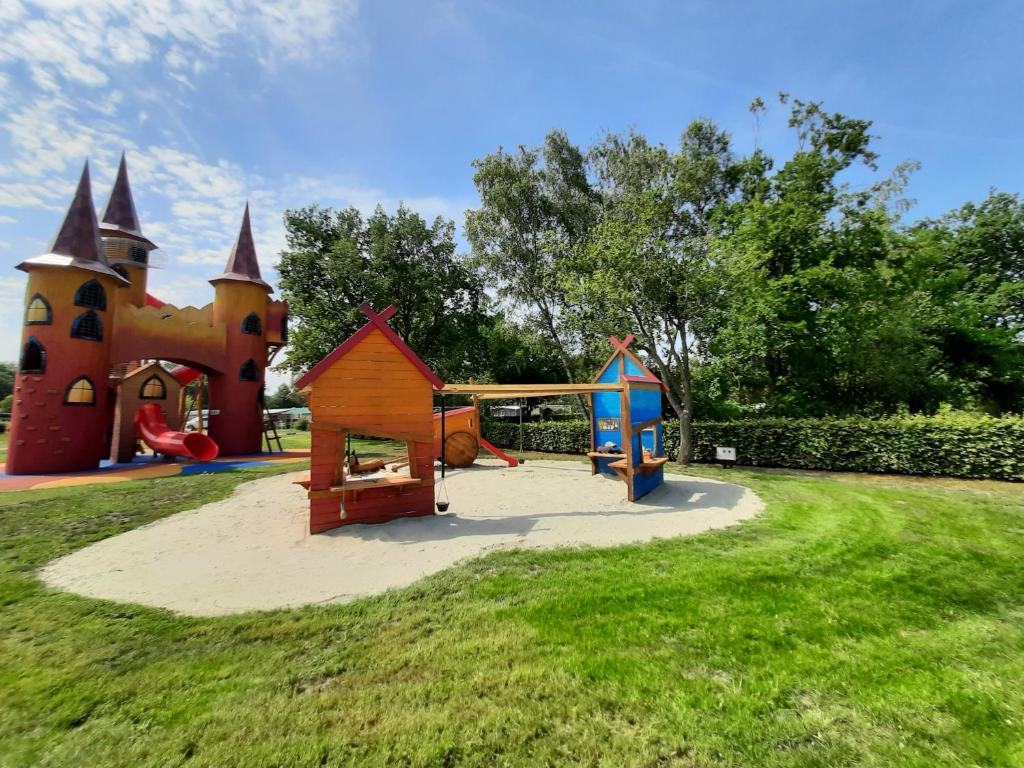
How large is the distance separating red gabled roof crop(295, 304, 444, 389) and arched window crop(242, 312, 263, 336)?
606 inches

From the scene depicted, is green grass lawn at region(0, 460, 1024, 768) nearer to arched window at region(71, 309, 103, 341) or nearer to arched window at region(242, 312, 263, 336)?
arched window at region(71, 309, 103, 341)

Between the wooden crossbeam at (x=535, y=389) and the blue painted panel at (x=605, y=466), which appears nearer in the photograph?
the wooden crossbeam at (x=535, y=389)

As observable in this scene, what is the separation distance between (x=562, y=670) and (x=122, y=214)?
26.3 metres

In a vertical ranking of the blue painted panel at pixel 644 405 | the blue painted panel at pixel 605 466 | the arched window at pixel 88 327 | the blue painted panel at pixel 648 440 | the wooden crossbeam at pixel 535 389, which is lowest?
the blue painted panel at pixel 605 466

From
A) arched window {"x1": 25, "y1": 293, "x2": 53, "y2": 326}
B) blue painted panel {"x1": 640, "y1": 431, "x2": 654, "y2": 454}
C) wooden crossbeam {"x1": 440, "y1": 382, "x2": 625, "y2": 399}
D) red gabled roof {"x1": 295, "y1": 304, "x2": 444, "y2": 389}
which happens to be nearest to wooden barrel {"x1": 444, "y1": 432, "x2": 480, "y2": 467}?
wooden crossbeam {"x1": 440, "y1": 382, "x2": 625, "y2": 399}

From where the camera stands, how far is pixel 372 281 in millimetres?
26500

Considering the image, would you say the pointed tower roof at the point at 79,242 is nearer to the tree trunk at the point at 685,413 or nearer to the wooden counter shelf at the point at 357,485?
the wooden counter shelf at the point at 357,485

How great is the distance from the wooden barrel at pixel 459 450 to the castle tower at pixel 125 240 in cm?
1596

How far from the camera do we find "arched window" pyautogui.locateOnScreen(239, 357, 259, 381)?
19875 millimetres

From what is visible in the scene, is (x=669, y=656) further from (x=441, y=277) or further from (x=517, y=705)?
(x=441, y=277)

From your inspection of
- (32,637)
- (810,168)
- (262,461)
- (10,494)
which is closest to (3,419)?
(262,461)

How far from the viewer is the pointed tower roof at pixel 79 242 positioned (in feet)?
48.6

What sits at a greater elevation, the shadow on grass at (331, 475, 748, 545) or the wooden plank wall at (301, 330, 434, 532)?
the wooden plank wall at (301, 330, 434, 532)

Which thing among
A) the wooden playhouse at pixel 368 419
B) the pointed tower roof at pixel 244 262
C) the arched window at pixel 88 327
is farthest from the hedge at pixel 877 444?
the arched window at pixel 88 327
